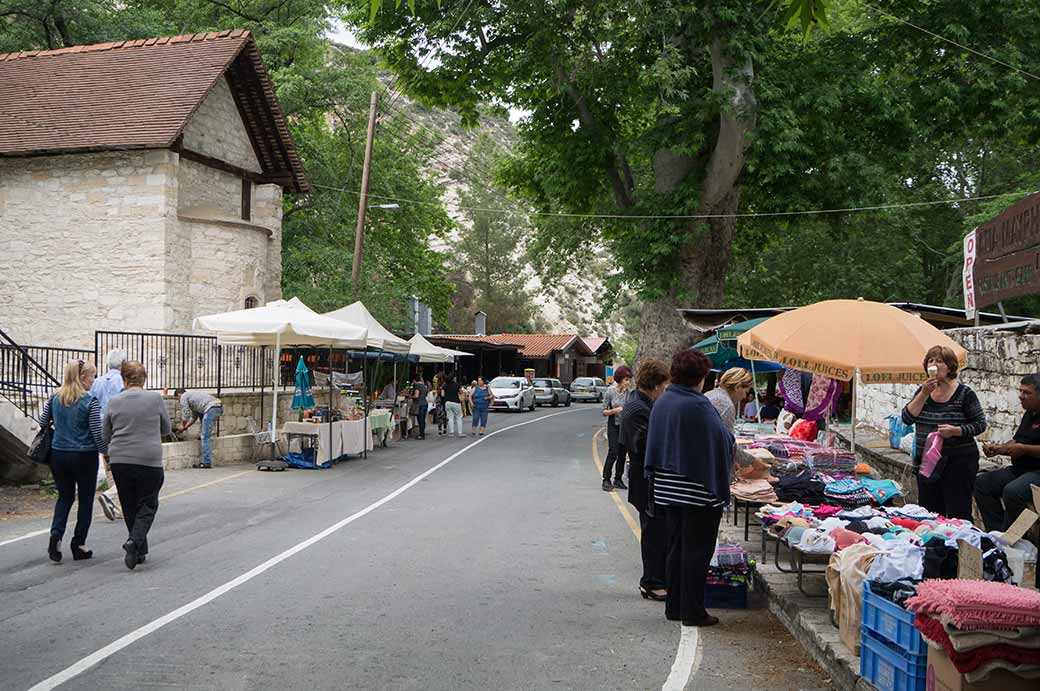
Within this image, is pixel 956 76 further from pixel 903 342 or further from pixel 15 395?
pixel 15 395

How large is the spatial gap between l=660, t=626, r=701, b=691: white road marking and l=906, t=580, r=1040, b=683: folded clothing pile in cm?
156

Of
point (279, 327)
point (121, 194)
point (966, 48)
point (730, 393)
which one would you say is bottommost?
point (730, 393)

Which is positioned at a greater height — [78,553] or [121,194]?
A: [121,194]

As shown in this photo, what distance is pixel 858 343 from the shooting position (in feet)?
28.1

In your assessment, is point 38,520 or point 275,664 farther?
point 38,520

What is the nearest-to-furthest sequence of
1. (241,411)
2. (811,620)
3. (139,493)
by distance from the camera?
(811,620)
(139,493)
(241,411)

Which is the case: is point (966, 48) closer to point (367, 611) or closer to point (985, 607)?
point (367, 611)

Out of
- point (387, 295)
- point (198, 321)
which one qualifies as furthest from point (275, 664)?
point (387, 295)

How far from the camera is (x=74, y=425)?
852cm

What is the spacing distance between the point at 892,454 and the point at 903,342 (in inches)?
120

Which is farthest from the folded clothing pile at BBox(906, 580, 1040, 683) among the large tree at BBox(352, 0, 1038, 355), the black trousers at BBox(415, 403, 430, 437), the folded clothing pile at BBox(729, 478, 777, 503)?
the black trousers at BBox(415, 403, 430, 437)

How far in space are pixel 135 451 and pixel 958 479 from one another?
7.05 m

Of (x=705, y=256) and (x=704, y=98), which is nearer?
(x=704, y=98)

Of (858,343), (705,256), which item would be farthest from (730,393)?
(705,256)
